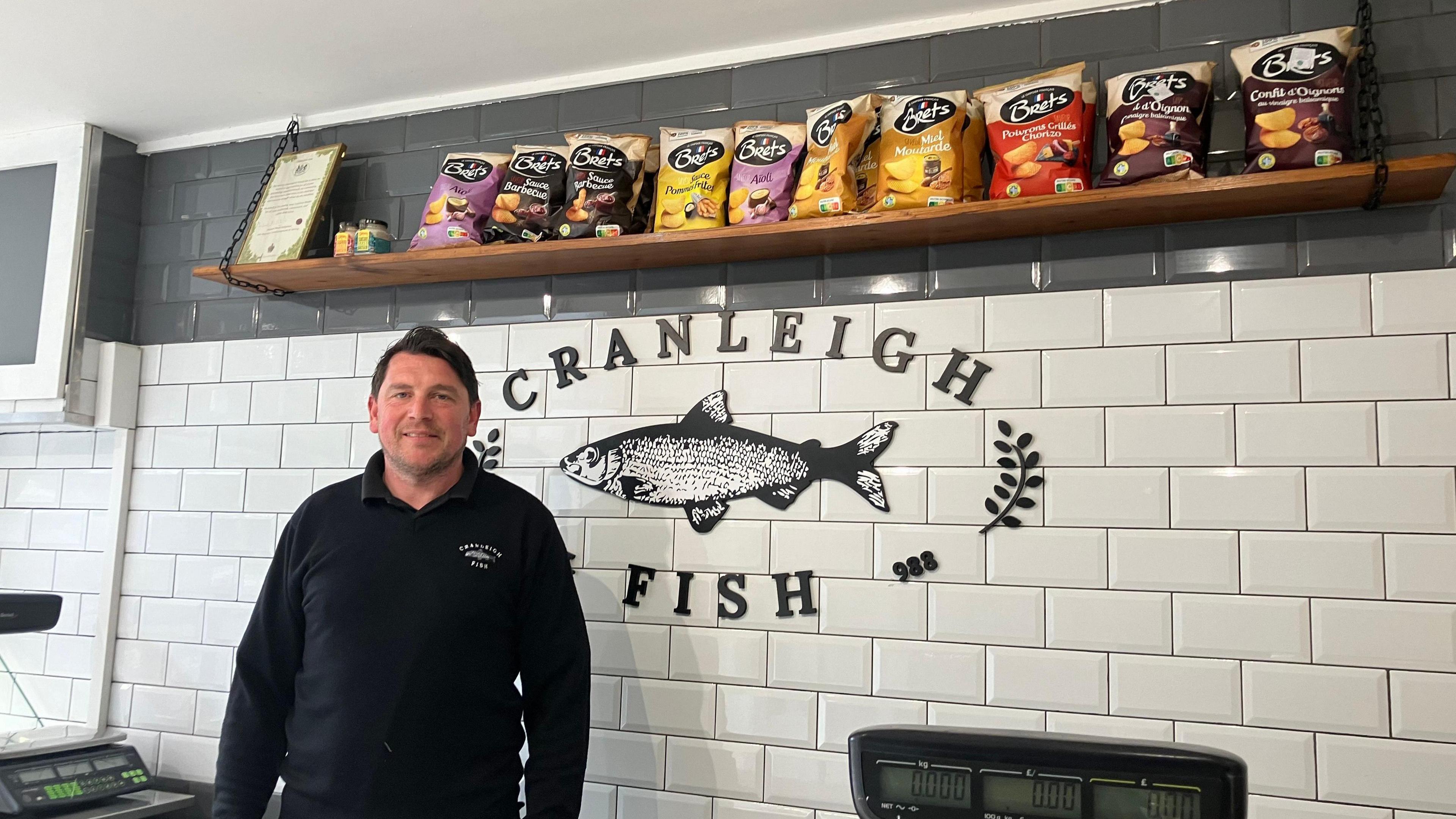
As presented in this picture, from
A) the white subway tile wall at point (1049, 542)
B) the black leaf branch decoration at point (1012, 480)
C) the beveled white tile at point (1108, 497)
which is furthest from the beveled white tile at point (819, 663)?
the beveled white tile at point (1108, 497)

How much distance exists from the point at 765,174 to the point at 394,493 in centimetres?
97

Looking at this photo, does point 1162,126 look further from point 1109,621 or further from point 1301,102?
point 1109,621

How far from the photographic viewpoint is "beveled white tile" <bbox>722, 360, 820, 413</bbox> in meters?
2.18

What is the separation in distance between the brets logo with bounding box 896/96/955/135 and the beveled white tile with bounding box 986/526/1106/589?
783 mm

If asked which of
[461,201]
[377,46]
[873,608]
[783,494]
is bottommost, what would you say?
[873,608]

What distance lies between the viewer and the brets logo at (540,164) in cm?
232

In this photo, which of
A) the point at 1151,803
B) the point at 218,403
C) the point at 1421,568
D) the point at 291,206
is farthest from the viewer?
the point at 218,403

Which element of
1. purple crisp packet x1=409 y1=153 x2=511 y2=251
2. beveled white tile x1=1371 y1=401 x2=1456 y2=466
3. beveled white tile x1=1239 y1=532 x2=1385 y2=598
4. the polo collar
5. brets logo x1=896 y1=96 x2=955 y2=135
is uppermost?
brets logo x1=896 y1=96 x2=955 y2=135

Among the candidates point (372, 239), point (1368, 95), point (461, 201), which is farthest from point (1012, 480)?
point (372, 239)

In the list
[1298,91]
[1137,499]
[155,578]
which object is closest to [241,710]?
[155,578]

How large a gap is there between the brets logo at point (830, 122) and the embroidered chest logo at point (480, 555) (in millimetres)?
1018

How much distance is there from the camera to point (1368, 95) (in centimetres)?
184

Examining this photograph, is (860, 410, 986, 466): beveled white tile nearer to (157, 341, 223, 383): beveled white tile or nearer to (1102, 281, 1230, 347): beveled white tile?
(1102, 281, 1230, 347): beveled white tile

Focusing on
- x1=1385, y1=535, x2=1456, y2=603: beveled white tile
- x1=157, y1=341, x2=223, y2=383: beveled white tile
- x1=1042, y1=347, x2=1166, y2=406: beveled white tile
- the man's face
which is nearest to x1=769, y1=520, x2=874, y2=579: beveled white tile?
x1=1042, y1=347, x2=1166, y2=406: beveled white tile
